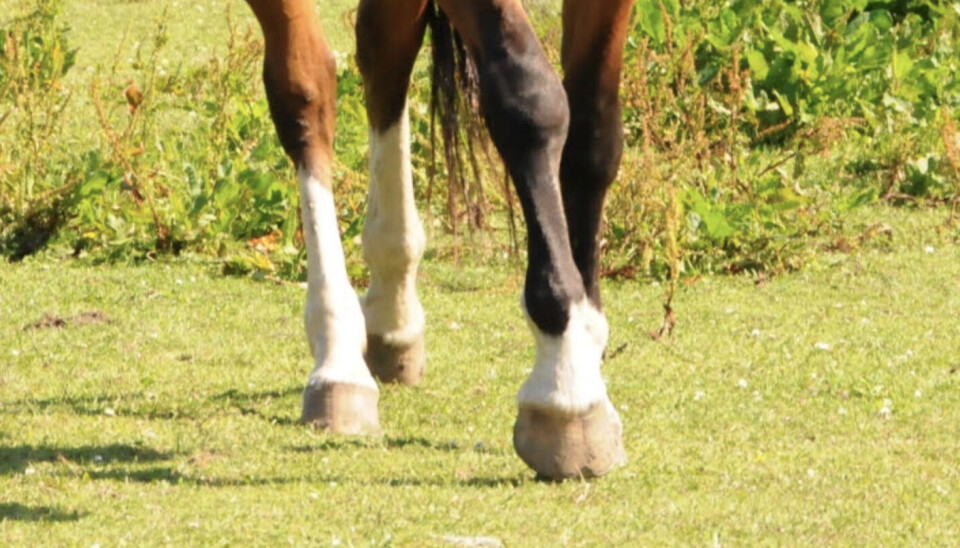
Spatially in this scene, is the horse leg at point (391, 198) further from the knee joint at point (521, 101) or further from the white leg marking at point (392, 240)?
the knee joint at point (521, 101)

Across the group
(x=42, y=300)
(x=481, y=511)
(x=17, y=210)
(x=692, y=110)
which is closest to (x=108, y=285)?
(x=42, y=300)

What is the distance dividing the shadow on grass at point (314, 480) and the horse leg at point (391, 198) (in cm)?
117

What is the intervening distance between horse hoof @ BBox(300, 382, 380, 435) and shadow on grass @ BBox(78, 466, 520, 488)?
47cm

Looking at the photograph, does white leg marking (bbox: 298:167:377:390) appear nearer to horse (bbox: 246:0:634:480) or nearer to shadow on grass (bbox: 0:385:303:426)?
horse (bbox: 246:0:634:480)

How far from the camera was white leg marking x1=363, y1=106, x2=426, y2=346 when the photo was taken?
215 inches

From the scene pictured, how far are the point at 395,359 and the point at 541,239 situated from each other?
146 cm

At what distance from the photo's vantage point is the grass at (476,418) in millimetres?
4020

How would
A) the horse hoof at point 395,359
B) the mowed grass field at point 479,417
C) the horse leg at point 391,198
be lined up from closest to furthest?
the mowed grass field at point 479,417 < the horse leg at point 391,198 < the horse hoof at point 395,359

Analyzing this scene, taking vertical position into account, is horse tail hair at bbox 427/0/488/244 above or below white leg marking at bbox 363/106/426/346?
above

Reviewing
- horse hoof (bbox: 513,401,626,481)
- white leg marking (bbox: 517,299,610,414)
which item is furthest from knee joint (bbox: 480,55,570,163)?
horse hoof (bbox: 513,401,626,481)

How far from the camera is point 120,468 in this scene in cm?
453

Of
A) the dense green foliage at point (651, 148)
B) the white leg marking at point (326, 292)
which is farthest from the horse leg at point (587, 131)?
the dense green foliage at point (651, 148)

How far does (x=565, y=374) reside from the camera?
4227 millimetres

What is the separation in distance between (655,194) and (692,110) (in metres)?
0.83
